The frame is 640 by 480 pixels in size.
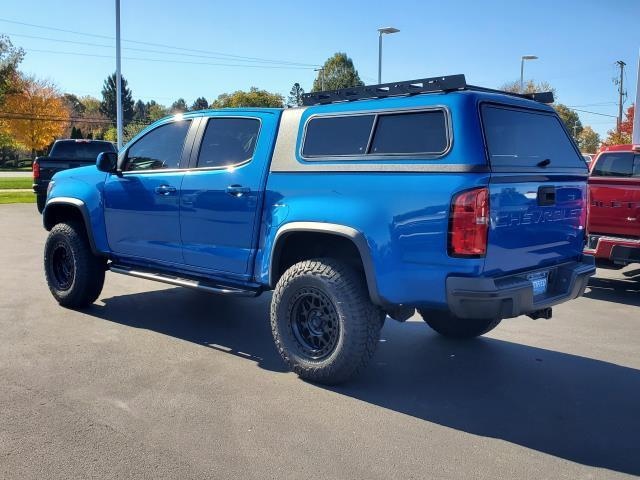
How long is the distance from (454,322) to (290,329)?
177 cm

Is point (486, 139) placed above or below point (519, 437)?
above

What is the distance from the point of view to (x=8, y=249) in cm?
1044

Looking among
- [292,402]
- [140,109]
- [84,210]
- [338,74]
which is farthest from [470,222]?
[140,109]

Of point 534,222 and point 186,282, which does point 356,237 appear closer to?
point 534,222

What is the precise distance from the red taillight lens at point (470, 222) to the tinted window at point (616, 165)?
5.40 metres

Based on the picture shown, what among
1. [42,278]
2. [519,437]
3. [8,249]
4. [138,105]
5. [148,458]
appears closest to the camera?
[148,458]

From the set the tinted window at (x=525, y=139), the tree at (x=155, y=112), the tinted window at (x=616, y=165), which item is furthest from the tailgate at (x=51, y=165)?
the tree at (x=155, y=112)

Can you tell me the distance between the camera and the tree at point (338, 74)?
6750 centimetres

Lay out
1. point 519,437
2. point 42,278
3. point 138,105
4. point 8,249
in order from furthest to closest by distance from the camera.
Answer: point 138,105
point 8,249
point 42,278
point 519,437

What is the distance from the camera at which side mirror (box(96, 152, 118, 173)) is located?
5895 millimetres

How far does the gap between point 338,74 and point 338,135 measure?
66.3 m

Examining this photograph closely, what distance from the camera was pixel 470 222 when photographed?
3676mm

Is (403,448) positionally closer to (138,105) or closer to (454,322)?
(454,322)

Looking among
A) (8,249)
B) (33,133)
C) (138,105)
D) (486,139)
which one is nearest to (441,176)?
(486,139)
